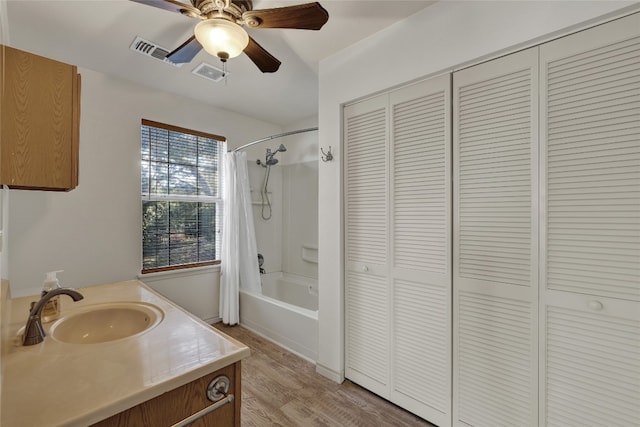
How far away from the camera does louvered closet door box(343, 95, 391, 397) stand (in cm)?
193

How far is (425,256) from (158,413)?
149cm

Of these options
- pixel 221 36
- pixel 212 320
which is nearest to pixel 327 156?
pixel 221 36

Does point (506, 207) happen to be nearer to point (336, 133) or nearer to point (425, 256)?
point (425, 256)

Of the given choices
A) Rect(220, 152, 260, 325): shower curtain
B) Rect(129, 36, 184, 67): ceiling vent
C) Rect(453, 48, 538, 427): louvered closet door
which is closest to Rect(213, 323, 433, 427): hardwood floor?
Rect(453, 48, 538, 427): louvered closet door

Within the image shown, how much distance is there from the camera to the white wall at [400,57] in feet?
4.33

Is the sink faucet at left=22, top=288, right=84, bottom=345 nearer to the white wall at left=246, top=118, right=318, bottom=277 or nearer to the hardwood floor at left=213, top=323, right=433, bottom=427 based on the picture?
the hardwood floor at left=213, top=323, right=433, bottom=427

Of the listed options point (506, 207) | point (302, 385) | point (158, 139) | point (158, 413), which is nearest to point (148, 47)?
point (158, 139)

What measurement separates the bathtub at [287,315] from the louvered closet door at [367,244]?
45 centimetres

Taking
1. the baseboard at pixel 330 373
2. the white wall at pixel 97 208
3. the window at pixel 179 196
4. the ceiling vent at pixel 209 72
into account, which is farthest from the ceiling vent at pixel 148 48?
the baseboard at pixel 330 373

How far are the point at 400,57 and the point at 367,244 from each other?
1258 mm

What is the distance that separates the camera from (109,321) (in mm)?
1506

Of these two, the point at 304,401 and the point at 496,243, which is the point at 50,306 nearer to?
the point at 304,401

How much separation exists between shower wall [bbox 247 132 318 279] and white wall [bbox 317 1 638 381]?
1.38 m

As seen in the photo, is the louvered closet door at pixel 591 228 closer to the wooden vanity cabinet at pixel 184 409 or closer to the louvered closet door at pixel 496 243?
the louvered closet door at pixel 496 243
